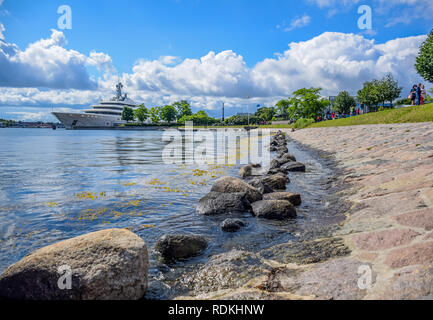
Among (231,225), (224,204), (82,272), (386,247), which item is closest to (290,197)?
(224,204)

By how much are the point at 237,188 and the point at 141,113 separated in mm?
131818

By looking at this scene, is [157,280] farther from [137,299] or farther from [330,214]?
[330,214]

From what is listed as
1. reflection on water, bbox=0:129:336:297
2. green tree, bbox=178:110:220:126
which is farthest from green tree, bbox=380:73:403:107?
green tree, bbox=178:110:220:126

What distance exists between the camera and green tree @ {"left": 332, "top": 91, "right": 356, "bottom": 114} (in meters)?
73.6

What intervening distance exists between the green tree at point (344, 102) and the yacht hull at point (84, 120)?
292ft

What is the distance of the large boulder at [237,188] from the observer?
6.55m

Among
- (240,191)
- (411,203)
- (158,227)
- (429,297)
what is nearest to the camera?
(429,297)

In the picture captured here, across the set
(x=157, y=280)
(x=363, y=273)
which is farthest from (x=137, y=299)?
(x=363, y=273)

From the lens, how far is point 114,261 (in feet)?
9.52

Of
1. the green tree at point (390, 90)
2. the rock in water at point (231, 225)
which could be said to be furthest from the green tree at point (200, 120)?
the rock in water at point (231, 225)

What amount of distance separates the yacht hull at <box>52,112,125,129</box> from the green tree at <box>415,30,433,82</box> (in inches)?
4335

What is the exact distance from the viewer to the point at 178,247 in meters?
4.00

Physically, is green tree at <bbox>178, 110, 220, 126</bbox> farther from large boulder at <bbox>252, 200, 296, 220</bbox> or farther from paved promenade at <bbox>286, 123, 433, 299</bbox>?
paved promenade at <bbox>286, 123, 433, 299</bbox>

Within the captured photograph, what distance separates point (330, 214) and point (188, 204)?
3.30m
